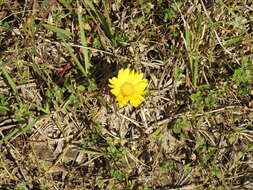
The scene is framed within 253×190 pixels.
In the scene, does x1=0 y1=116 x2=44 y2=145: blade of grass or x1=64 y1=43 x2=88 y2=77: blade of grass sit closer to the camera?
x1=64 y1=43 x2=88 y2=77: blade of grass

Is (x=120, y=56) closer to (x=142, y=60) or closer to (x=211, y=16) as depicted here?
(x=142, y=60)

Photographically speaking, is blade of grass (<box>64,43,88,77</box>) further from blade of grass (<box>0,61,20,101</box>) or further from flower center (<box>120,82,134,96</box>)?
blade of grass (<box>0,61,20,101</box>)

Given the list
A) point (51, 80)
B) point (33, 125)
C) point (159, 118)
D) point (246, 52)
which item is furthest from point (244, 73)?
point (33, 125)

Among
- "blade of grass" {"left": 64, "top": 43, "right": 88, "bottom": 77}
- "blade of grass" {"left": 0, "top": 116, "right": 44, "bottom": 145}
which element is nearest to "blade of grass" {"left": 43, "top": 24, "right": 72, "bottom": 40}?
"blade of grass" {"left": 64, "top": 43, "right": 88, "bottom": 77}

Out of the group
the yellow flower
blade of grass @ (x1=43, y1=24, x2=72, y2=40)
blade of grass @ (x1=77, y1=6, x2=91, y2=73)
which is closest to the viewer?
the yellow flower

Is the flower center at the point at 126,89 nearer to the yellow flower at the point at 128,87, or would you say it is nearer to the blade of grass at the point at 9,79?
the yellow flower at the point at 128,87

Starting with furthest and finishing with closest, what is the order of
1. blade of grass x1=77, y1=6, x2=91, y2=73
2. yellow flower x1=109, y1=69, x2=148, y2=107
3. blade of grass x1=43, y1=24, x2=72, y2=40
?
blade of grass x1=43, y1=24, x2=72, y2=40 → blade of grass x1=77, y1=6, x2=91, y2=73 → yellow flower x1=109, y1=69, x2=148, y2=107
